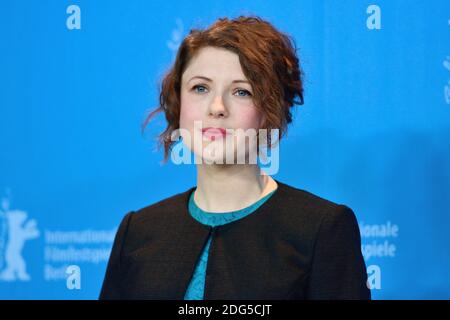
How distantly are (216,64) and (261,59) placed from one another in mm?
92

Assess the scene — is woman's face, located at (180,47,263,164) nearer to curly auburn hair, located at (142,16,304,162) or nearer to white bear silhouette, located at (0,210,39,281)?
curly auburn hair, located at (142,16,304,162)

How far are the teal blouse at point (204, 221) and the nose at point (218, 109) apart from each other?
205 mm

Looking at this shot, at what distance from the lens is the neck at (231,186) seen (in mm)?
1493

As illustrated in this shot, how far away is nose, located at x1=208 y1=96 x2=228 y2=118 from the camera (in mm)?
1427

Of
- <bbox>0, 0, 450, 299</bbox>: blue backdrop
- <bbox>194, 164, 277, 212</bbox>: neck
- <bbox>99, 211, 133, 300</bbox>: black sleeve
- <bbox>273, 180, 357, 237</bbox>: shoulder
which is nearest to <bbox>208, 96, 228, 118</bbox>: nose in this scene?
<bbox>194, 164, 277, 212</bbox>: neck

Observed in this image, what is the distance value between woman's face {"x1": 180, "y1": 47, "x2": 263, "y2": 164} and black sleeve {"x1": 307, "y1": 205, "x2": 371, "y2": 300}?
23 cm

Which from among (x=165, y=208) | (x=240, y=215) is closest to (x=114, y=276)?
(x=165, y=208)

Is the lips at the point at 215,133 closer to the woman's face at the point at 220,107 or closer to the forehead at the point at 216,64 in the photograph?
the woman's face at the point at 220,107

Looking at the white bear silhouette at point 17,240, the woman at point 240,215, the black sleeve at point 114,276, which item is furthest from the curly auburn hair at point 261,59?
the white bear silhouette at point 17,240

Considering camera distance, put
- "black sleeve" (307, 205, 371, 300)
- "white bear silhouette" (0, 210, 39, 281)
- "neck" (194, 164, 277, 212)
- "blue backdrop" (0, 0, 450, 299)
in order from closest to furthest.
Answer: "black sleeve" (307, 205, 371, 300) < "neck" (194, 164, 277, 212) < "blue backdrop" (0, 0, 450, 299) < "white bear silhouette" (0, 210, 39, 281)

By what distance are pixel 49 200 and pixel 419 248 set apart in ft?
3.69

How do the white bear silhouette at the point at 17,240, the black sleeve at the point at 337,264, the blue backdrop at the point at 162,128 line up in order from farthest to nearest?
1. the white bear silhouette at the point at 17,240
2. the blue backdrop at the point at 162,128
3. the black sleeve at the point at 337,264

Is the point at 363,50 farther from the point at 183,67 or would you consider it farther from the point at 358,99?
the point at 183,67

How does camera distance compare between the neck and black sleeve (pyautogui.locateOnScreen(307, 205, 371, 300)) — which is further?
→ the neck
